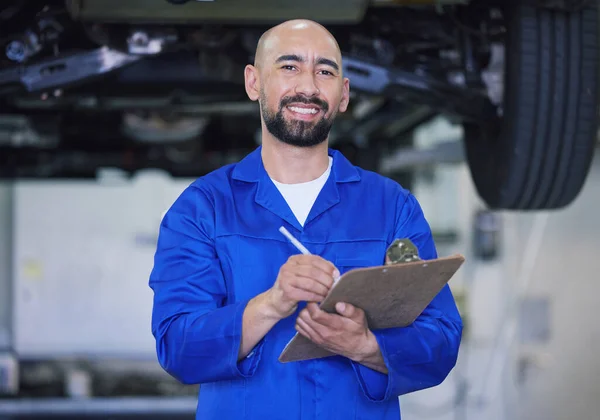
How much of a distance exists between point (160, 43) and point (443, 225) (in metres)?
4.07

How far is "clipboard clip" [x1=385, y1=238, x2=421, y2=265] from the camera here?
134 cm

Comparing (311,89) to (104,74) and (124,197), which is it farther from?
(124,197)

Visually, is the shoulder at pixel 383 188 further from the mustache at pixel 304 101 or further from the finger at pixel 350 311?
the finger at pixel 350 311

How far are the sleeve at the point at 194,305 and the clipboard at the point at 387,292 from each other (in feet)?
0.29

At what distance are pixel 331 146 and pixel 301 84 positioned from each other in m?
3.48

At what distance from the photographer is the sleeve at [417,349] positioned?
57.1 inches

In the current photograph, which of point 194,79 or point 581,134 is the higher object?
point 194,79

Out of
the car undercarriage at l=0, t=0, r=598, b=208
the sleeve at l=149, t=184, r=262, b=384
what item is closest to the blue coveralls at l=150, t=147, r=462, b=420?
the sleeve at l=149, t=184, r=262, b=384

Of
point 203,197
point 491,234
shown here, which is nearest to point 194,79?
point 203,197

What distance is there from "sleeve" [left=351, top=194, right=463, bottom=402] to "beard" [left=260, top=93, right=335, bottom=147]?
0.66 feet


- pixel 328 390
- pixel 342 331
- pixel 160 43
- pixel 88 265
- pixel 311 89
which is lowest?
pixel 88 265

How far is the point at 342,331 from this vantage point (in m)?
1.37

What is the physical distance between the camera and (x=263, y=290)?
1509 millimetres

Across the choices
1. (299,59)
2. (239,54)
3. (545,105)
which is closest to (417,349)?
(299,59)
